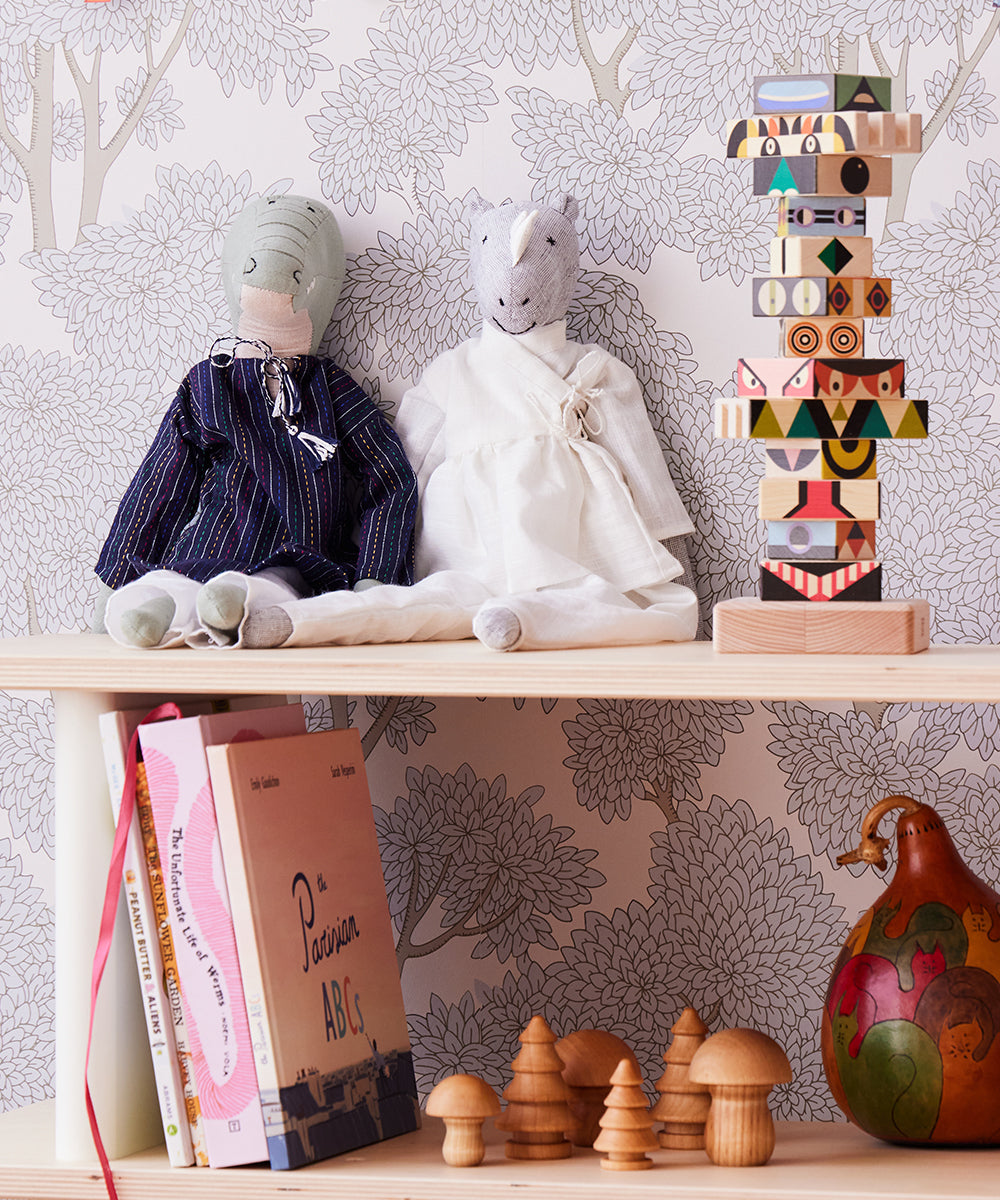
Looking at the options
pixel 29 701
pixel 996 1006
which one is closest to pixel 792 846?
pixel 996 1006

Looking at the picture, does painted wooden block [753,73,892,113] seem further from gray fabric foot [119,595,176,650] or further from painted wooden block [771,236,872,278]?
gray fabric foot [119,595,176,650]

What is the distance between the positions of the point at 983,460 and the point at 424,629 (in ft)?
1.56

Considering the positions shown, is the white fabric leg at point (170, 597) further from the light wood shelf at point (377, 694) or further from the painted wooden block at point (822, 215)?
the painted wooden block at point (822, 215)

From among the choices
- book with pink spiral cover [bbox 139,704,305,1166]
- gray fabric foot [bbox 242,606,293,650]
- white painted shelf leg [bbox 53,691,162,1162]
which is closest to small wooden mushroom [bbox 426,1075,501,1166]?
book with pink spiral cover [bbox 139,704,305,1166]

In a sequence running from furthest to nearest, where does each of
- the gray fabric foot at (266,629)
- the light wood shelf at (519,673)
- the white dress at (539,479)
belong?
the white dress at (539,479), the gray fabric foot at (266,629), the light wood shelf at (519,673)

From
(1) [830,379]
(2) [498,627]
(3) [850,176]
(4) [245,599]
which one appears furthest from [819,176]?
(4) [245,599]

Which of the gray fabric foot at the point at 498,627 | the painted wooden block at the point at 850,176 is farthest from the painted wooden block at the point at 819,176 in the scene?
the gray fabric foot at the point at 498,627

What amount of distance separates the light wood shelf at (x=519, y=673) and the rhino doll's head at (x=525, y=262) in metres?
0.31

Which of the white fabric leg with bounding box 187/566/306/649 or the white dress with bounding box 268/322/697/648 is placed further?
the white dress with bounding box 268/322/697/648

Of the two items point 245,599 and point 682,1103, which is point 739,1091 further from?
point 245,599

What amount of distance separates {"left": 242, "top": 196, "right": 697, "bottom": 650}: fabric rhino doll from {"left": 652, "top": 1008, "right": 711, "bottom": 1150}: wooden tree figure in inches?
11.7

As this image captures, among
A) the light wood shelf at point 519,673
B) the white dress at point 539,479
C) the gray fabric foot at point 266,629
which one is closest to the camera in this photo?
the light wood shelf at point 519,673

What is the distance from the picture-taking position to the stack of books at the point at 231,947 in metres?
0.93

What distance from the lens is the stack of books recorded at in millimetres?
935
